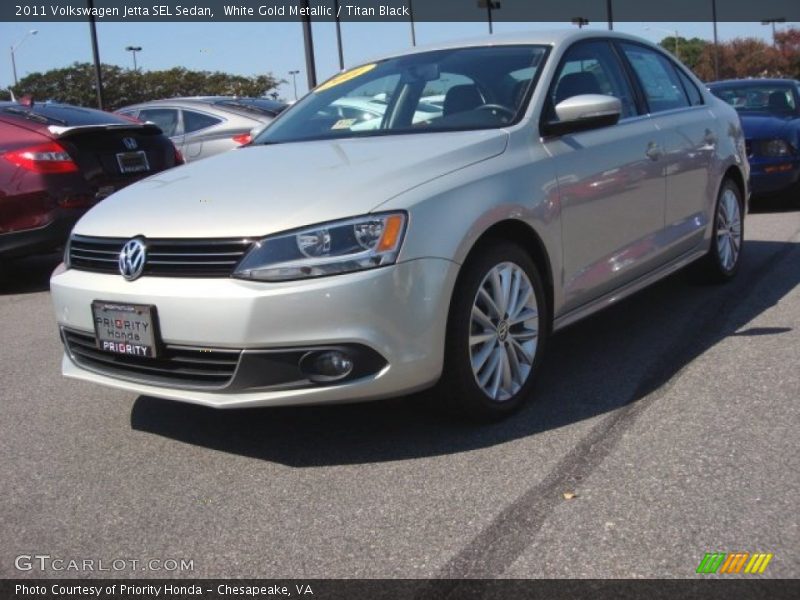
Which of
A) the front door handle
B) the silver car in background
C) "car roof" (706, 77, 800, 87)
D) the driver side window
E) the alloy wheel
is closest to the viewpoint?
the alloy wheel

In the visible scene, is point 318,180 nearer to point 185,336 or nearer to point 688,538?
point 185,336

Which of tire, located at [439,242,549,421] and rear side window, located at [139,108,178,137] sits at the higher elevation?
rear side window, located at [139,108,178,137]

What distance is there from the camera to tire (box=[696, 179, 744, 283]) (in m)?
5.71

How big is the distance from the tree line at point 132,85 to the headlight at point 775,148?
3586 cm

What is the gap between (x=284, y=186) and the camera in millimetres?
3428

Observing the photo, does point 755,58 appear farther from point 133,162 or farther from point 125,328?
point 125,328

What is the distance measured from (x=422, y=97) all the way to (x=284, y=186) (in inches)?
50.0

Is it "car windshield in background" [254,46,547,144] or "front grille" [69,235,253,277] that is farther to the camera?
"car windshield in background" [254,46,547,144]

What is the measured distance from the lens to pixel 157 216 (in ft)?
11.3

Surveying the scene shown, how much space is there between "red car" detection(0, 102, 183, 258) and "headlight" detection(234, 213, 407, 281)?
4278 mm

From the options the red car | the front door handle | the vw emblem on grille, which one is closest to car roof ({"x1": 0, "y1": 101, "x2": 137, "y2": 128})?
the red car

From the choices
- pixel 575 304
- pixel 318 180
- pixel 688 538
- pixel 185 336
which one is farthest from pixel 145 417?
pixel 688 538

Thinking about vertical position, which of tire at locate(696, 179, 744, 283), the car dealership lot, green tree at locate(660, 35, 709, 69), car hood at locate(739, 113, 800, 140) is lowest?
the car dealership lot

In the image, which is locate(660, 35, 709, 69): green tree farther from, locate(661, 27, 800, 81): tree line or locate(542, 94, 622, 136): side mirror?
locate(542, 94, 622, 136): side mirror
